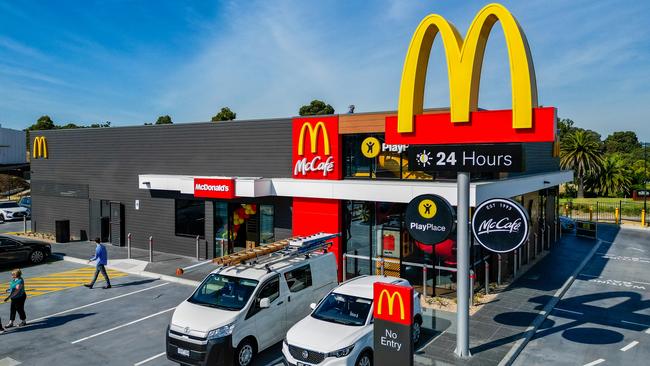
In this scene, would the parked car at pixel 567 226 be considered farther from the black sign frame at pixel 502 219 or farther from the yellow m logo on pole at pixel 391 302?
the yellow m logo on pole at pixel 391 302

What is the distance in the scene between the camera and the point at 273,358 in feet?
36.7

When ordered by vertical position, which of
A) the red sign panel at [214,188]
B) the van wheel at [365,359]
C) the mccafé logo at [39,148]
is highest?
the mccafé logo at [39,148]

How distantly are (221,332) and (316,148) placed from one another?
9727mm

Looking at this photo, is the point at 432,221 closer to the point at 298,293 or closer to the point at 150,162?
the point at 298,293

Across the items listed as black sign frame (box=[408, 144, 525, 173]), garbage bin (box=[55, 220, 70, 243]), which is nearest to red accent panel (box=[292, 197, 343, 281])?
black sign frame (box=[408, 144, 525, 173])

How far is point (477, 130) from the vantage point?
34.7 feet

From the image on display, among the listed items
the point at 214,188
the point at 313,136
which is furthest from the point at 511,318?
the point at 214,188

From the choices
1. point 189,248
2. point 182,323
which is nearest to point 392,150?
point 182,323

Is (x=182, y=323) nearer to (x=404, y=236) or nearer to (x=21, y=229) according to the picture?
(x=404, y=236)

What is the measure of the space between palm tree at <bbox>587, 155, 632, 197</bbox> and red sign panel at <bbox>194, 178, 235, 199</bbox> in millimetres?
53757

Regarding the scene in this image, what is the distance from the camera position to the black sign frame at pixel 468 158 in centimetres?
1035

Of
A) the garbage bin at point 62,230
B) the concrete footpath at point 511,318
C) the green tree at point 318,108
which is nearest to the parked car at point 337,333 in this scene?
the concrete footpath at point 511,318

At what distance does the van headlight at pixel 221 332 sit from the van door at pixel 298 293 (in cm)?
208

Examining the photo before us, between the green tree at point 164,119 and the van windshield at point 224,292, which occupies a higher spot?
the green tree at point 164,119
